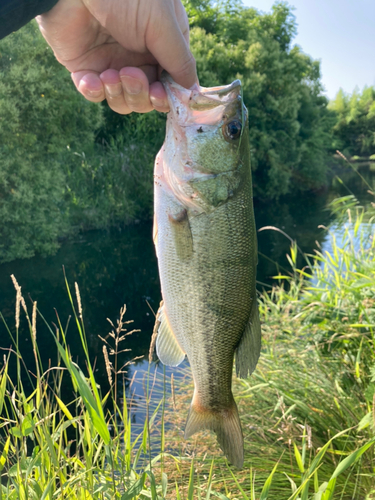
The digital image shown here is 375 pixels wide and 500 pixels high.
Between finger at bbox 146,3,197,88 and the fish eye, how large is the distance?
0.92ft

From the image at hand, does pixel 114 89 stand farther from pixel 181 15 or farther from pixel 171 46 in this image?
pixel 181 15

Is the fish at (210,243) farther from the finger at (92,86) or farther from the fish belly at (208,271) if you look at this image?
the finger at (92,86)

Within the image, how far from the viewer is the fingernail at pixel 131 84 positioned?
1.73 metres

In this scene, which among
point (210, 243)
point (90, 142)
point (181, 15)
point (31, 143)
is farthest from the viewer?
point (90, 142)

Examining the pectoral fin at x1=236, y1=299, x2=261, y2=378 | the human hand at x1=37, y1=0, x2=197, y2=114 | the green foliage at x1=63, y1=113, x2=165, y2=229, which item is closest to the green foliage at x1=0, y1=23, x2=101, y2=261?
the green foliage at x1=63, y1=113, x2=165, y2=229

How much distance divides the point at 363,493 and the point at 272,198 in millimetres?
21993

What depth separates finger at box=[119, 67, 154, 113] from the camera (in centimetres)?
173

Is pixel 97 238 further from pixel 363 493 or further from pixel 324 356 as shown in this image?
pixel 363 493

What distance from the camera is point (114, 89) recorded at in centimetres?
179

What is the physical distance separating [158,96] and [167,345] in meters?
1.10

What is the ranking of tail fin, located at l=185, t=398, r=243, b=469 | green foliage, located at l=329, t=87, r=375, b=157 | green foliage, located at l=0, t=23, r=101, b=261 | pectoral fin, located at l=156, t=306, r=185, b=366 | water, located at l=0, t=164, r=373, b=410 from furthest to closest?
green foliage, located at l=329, t=87, r=375, b=157
green foliage, located at l=0, t=23, r=101, b=261
water, located at l=0, t=164, r=373, b=410
pectoral fin, located at l=156, t=306, r=185, b=366
tail fin, located at l=185, t=398, r=243, b=469

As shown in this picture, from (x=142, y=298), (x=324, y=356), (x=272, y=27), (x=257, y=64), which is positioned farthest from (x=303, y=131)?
(x=324, y=356)

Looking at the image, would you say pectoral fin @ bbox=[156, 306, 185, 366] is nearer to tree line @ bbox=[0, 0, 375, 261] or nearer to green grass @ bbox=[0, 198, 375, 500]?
green grass @ bbox=[0, 198, 375, 500]

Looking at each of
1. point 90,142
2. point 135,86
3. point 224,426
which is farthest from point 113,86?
point 90,142
